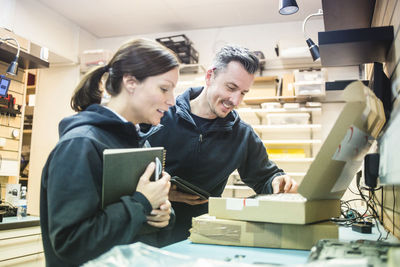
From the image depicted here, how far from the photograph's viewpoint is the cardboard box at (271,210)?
1.00 metres

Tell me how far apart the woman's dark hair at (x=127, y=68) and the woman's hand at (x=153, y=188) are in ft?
1.20

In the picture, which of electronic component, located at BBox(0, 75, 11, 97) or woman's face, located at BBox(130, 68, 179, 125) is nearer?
woman's face, located at BBox(130, 68, 179, 125)

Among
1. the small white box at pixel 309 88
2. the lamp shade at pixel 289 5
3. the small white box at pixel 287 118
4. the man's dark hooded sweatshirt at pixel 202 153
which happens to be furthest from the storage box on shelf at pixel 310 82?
the man's dark hooded sweatshirt at pixel 202 153

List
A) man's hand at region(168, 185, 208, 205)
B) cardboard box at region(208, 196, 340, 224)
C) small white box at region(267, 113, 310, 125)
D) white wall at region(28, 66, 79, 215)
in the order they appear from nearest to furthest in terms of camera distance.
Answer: cardboard box at region(208, 196, 340, 224) → man's hand at region(168, 185, 208, 205) → small white box at region(267, 113, 310, 125) → white wall at region(28, 66, 79, 215)

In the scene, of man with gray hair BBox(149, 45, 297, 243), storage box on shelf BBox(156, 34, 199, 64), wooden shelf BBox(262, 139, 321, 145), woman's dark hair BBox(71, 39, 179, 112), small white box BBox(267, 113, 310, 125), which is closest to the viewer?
woman's dark hair BBox(71, 39, 179, 112)

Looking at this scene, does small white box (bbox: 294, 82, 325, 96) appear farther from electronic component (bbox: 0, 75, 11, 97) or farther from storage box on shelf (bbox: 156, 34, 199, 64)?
electronic component (bbox: 0, 75, 11, 97)

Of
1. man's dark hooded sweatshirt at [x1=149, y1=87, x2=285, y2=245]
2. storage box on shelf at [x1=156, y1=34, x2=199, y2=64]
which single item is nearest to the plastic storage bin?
storage box on shelf at [x1=156, y1=34, x2=199, y2=64]

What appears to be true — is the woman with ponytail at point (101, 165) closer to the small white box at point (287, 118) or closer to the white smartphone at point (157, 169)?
the white smartphone at point (157, 169)

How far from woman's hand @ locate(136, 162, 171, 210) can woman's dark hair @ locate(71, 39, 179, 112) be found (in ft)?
1.20

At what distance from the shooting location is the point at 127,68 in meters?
1.21

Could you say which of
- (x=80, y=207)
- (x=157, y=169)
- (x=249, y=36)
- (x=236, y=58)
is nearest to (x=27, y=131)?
(x=249, y=36)

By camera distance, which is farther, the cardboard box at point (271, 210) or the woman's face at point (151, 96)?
the woman's face at point (151, 96)

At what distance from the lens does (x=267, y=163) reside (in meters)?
1.95

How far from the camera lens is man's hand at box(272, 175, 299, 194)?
61.6 inches
